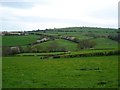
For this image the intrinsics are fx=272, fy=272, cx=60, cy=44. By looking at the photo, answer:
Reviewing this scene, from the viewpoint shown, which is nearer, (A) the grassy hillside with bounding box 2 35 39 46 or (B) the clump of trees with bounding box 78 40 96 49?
(B) the clump of trees with bounding box 78 40 96 49

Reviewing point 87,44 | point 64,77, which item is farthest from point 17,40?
point 64,77

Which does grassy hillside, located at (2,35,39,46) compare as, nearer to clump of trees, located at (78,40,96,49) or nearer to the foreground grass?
clump of trees, located at (78,40,96,49)

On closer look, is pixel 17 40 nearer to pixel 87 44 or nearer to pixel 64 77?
pixel 87 44

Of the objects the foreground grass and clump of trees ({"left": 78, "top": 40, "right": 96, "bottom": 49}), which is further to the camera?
clump of trees ({"left": 78, "top": 40, "right": 96, "bottom": 49})

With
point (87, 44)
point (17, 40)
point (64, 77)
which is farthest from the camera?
point (17, 40)

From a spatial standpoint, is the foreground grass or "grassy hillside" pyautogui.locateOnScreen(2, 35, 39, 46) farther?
"grassy hillside" pyautogui.locateOnScreen(2, 35, 39, 46)

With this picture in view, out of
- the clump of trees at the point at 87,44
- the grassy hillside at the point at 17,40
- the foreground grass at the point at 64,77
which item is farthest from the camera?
the grassy hillside at the point at 17,40

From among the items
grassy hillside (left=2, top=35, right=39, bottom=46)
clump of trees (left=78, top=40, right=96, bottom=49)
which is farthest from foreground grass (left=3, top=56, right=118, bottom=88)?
grassy hillside (left=2, top=35, right=39, bottom=46)

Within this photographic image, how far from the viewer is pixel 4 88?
19.1 m

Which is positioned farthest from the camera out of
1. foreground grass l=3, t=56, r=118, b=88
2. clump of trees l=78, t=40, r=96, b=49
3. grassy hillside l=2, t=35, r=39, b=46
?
grassy hillside l=2, t=35, r=39, b=46

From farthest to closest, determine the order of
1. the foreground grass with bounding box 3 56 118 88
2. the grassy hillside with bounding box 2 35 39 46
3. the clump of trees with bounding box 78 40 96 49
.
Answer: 1. the grassy hillside with bounding box 2 35 39 46
2. the clump of trees with bounding box 78 40 96 49
3. the foreground grass with bounding box 3 56 118 88

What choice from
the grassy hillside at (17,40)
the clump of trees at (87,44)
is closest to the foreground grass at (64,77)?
the clump of trees at (87,44)

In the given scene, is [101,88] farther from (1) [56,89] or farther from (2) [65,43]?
(2) [65,43]

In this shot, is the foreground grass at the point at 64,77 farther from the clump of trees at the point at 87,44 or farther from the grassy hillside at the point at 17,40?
the grassy hillside at the point at 17,40
